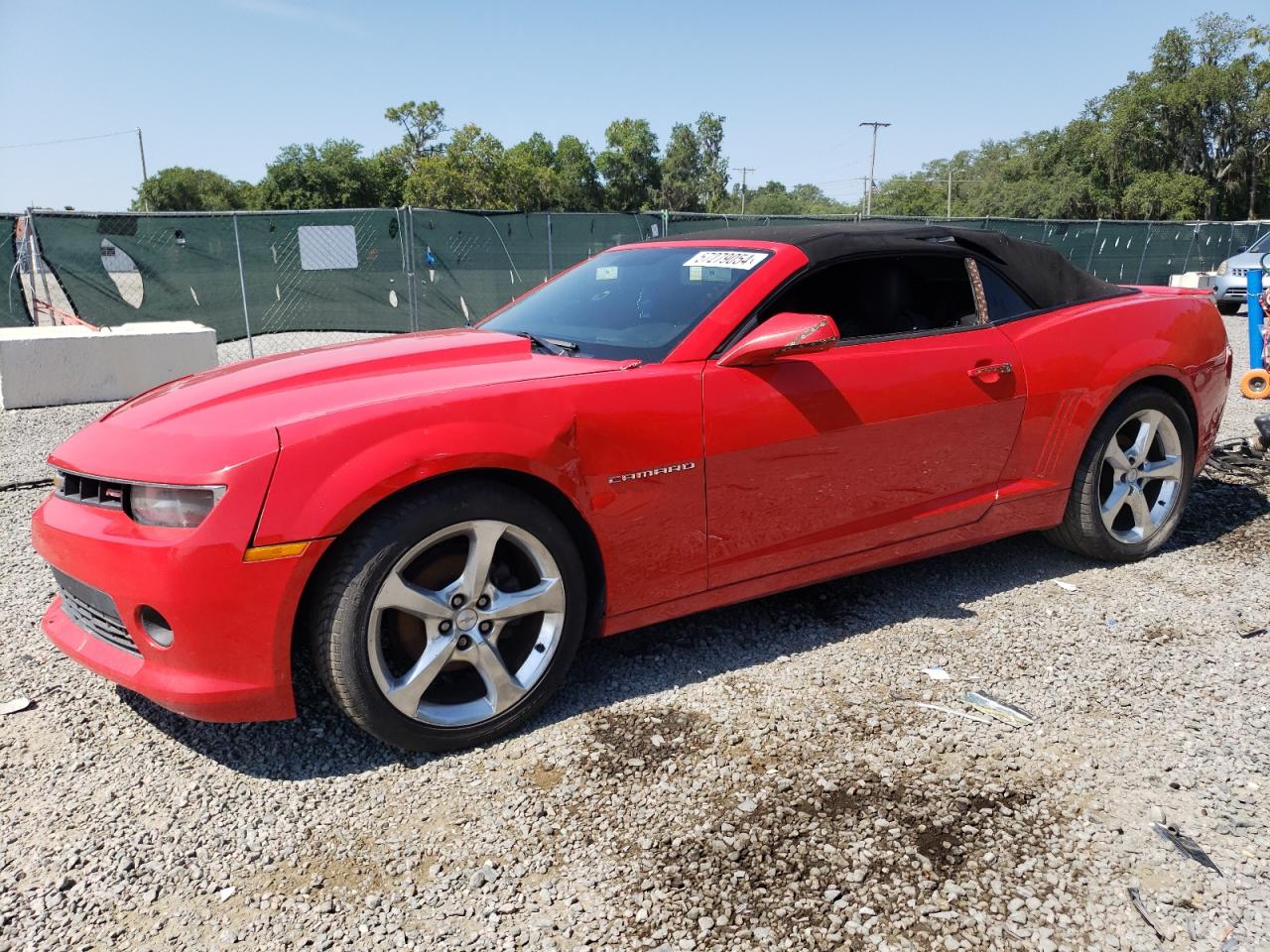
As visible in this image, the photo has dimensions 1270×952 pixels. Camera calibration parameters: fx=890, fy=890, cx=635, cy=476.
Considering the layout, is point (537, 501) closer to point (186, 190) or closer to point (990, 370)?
point (990, 370)

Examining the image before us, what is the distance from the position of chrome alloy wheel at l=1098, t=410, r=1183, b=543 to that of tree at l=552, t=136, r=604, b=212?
83712 mm

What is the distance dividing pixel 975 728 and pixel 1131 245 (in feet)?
69.5

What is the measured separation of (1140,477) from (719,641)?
2226mm

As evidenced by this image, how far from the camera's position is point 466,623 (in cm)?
258

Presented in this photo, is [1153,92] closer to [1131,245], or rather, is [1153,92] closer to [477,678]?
[1131,245]

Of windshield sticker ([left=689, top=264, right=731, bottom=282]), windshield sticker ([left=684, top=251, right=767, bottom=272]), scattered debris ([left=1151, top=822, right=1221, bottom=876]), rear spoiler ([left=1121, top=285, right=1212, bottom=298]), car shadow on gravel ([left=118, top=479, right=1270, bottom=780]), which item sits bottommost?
scattered debris ([left=1151, top=822, right=1221, bottom=876])

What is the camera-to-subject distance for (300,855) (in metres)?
2.24

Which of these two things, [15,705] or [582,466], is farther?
[15,705]

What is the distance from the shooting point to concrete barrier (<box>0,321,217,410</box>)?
333 inches

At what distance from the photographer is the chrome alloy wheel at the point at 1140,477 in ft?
13.2

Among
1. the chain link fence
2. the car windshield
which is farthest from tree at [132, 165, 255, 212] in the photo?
the car windshield

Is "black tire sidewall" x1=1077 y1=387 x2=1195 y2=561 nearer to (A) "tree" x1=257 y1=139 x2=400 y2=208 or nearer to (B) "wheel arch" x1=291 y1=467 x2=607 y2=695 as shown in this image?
(B) "wheel arch" x1=291 y1=467 x2=607 y2=695

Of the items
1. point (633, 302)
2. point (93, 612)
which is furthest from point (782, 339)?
point (93, 612)

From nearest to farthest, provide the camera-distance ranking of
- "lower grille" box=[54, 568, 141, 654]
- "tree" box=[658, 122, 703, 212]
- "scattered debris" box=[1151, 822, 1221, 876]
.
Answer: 1. "scattered debris" box=[1151, 822, 1221, 876]
2. "lower grille" box=[54, 568, 141, 654]
3. "tree" box=[658, 122, 703, 212]
